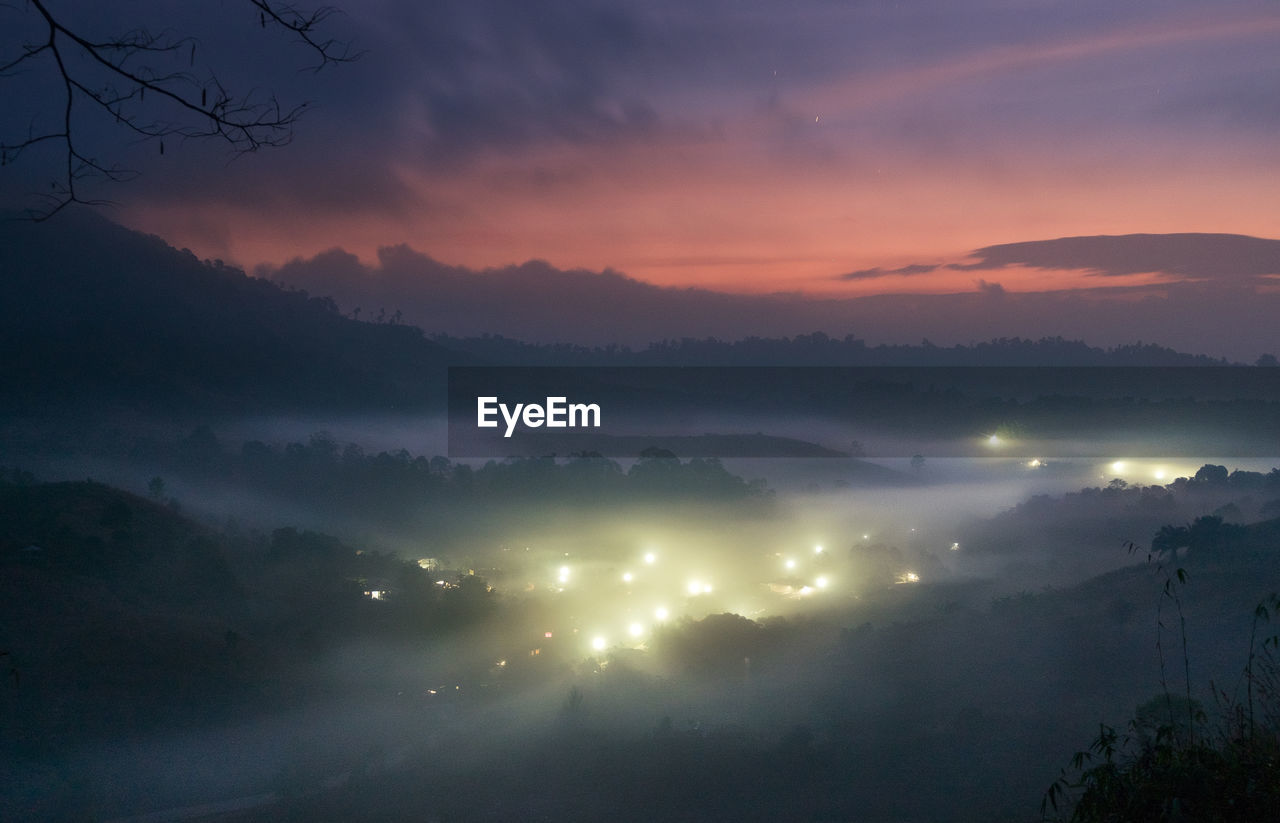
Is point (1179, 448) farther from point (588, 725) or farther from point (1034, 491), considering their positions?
point (588, 725)

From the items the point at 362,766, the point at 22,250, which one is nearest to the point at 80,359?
the point at 22,250

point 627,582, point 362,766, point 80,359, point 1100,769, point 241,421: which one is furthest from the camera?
point 241,421

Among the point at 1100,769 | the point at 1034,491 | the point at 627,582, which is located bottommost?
the point at 627,582

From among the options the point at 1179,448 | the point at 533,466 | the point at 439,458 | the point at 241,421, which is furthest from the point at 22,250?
the point at 1179,448

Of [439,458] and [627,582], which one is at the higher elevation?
[439,458]

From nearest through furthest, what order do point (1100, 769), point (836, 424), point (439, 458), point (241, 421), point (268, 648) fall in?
point (1100, 769) → point (268, 648) → point (439, 458) → point (836, 424) → point (241, 421)

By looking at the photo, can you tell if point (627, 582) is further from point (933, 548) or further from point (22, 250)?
point (22, 250)

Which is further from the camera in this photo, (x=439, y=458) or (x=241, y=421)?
(x=241, y=421)
